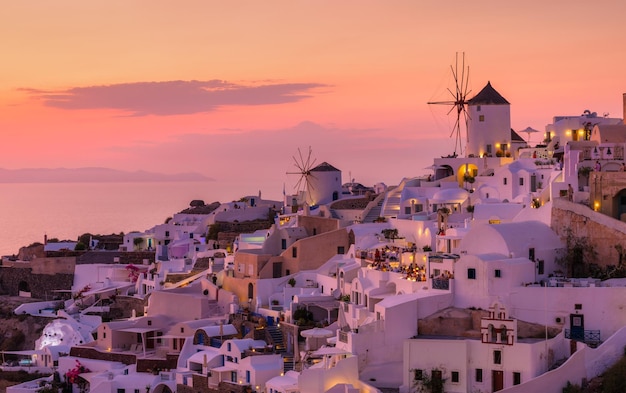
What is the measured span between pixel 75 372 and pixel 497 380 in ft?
47.5

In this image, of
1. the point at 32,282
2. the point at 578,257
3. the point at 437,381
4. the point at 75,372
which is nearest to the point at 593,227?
the point at 578,257

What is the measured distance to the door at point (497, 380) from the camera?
26203mm

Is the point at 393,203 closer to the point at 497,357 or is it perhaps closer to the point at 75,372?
the point at 75,372

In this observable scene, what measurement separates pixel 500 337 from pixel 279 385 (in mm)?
5599

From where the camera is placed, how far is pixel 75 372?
3531 cm

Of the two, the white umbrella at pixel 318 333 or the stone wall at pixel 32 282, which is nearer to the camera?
the white umbrella at pixel 318 333

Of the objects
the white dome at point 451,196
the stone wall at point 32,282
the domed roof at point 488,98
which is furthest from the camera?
the stone wall at point 32,282

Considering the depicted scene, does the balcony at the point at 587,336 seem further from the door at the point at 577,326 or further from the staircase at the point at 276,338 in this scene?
the staircase at the point at 276,338

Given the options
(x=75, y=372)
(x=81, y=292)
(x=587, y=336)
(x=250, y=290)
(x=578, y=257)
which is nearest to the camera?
(x=587, y=336)

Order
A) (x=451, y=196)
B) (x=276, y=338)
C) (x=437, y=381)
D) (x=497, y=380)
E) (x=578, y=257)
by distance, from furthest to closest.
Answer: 1. (x=451, y=196)
2. (x=276, y=338)
3. (x=578, y=257)
4. (x=437, y=381)
5. (x=497, y=380)

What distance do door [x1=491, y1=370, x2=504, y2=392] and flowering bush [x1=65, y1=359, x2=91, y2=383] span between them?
14.1 meters

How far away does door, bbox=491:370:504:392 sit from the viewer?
2620cm

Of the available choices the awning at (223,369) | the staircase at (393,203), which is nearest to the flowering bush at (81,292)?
the staircase at (393,203)

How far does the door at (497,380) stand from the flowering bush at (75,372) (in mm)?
14139
